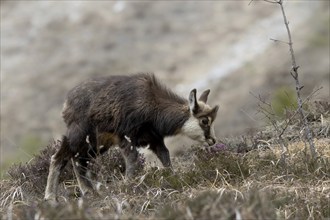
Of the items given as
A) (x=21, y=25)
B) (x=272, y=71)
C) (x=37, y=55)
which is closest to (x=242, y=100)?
(x=272, y=71)

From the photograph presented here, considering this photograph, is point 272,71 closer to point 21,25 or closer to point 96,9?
point 96,9

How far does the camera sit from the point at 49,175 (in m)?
10.8

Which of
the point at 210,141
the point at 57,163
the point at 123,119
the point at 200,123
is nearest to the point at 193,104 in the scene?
the point at 200,123

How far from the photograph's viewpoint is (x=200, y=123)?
11.1 metres

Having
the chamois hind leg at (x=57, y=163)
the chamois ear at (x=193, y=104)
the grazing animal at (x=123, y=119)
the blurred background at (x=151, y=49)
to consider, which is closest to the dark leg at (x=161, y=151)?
the grazing animal at (x=123, y=119)

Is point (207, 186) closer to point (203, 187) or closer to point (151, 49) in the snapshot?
point (203, 187)

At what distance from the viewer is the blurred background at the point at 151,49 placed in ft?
107

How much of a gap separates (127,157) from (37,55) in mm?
28439

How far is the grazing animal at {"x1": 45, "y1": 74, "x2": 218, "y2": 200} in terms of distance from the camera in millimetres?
10758

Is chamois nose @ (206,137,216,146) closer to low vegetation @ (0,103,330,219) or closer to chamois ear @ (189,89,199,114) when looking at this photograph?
low vegetation @ (0,103,330,219)

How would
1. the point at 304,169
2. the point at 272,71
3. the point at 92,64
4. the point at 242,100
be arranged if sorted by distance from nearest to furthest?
the point at 304,169, the point at 242,100, the point at 272,71, the point at 92,64

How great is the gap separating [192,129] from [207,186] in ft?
5.23

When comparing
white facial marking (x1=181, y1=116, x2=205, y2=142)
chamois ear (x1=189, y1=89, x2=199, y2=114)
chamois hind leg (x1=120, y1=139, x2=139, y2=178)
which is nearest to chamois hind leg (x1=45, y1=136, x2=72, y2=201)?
chamois hind leg (x1=120, y1=139, x2=139, y2=178)

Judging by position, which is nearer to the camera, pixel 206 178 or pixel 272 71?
pixel 206 178
